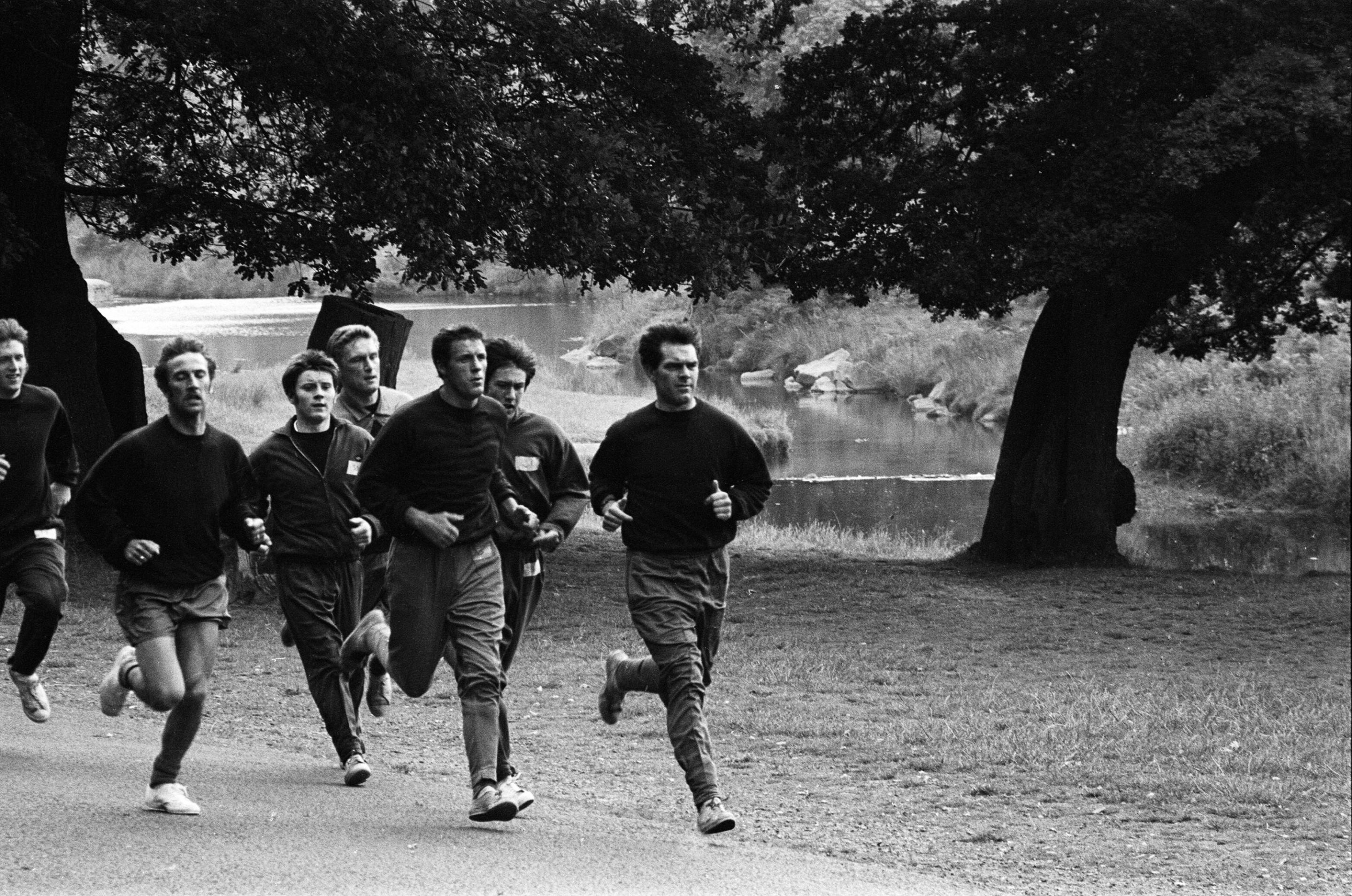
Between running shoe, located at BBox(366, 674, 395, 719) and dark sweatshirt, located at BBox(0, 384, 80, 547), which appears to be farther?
running shoe, located at BBox(366, 674, 395, 719)

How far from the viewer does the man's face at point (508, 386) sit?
7.30 m

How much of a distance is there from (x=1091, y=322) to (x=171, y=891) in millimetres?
14864

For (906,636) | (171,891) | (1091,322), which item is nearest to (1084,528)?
(1091,322)

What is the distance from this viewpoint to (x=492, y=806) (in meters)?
6.35

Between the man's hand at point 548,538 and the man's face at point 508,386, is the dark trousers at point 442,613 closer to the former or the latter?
A: the man's hand at point 548,538

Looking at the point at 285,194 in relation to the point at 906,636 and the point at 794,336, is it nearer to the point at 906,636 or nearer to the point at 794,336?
the point at 906,636

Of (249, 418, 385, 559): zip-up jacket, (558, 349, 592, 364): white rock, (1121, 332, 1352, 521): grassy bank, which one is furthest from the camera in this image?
(558, 349, 592, 364): white rock

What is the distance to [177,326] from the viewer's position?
56500mm

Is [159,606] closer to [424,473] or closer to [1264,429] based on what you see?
[424,473]

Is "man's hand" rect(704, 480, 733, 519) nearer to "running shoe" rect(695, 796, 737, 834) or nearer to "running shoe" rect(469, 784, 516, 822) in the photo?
"running shoe" rect(695, 796, 737, 834)

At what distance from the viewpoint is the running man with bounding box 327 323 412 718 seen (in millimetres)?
7715

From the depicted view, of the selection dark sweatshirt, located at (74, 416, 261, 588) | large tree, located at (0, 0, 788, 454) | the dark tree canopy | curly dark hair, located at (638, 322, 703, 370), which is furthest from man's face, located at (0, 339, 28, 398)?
the dark tree canopy

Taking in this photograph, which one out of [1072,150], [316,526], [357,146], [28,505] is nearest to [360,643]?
[316,526]

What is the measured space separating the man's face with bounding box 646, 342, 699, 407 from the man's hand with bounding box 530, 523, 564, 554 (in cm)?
69
